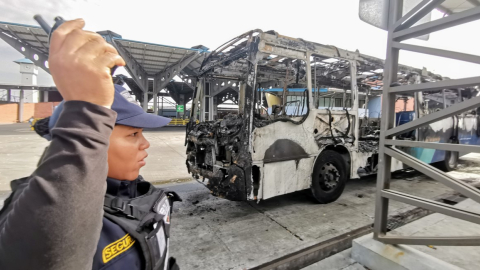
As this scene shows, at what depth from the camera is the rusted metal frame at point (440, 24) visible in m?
1.71

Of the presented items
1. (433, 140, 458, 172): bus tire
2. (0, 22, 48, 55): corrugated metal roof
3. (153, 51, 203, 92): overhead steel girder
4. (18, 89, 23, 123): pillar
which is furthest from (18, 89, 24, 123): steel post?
(433, 140, 458, 172): bus tire

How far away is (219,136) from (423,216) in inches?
135

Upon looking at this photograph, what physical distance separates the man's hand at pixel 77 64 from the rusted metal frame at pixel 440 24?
2.31 metres

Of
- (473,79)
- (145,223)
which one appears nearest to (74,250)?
(145,223)

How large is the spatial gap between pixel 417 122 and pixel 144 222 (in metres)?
2.23

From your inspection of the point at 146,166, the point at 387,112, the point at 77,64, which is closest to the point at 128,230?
the point at 77,64

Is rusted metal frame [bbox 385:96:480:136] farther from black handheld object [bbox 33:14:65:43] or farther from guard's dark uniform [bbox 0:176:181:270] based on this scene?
black handheld object [bbox 33:14:65:43]

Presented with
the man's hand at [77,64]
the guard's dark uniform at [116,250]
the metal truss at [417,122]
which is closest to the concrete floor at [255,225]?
the metal truss at [417,122]

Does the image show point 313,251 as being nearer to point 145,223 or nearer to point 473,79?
point 473,79

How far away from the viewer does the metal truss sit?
5.79 feet

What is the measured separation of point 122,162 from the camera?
1071 mm

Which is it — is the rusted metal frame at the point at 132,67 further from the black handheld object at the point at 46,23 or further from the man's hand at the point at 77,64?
the man's hand at the point at 77,64

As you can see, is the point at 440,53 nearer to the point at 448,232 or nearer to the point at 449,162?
the point at 448,232

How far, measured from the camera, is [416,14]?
2105 millimetres
